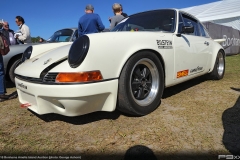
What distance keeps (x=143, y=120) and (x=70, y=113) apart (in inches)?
30.3

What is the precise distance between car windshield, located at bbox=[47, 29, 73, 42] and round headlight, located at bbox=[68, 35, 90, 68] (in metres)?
3.03

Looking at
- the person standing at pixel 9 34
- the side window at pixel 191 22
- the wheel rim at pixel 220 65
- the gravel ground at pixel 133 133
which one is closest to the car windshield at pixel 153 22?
the side window at pixel 191 22

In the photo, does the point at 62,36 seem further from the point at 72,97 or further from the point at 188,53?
the point at 72,97

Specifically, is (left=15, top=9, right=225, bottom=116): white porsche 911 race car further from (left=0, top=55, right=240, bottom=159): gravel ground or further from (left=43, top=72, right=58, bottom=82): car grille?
(left=0, top=55, right=240, bottom=159): gravel ground

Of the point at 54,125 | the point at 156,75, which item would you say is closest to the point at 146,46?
the point at 156,75

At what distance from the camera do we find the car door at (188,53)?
2.32 m

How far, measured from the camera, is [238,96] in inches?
101

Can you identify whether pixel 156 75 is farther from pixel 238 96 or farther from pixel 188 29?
pixel 238 96

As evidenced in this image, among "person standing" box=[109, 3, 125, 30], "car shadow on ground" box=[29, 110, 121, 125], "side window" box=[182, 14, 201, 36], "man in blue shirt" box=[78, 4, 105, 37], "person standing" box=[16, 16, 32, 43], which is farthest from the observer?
"person standing" box=[16, 16, 32, 43]

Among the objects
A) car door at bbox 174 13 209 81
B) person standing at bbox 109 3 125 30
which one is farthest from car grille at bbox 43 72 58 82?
person standing at bbox 109 3 125 30

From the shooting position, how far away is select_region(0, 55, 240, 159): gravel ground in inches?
54.8

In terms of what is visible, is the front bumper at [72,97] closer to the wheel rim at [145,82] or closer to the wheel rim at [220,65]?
the wheel rim at [145,82]

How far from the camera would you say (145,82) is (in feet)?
6.75

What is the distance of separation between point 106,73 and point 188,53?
56.6 inches
